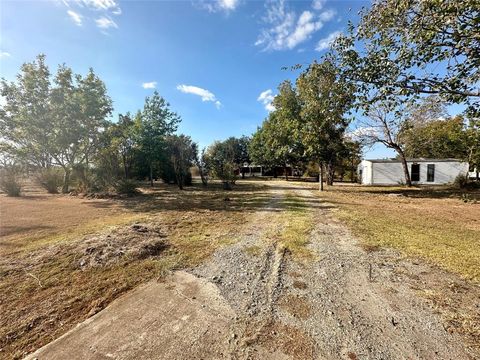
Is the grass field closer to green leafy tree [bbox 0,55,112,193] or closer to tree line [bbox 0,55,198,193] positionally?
tree line [bbox 0,55,198,193]

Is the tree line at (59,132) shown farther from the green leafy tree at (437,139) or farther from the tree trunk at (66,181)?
the green leafy tree at (437,139)

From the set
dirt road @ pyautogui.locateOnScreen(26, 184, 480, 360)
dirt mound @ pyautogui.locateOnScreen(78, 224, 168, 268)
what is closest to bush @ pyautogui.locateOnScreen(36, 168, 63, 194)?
dirt mound @ pyautogui.locateOnScreen(78, 224, 168, 268)

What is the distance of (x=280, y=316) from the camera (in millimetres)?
2658

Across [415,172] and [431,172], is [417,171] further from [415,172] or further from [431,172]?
[431,172]

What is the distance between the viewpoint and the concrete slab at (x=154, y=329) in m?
2.14

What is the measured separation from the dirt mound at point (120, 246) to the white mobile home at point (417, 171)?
26639 millimetres

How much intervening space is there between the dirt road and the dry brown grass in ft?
1.03

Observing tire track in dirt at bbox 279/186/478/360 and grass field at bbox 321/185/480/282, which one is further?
grass field at bbox 321/185/480/282

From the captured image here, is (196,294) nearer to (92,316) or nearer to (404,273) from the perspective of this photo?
(92,316)

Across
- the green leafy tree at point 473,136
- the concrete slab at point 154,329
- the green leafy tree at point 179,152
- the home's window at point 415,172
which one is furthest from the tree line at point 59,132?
the home's window at point 415,172

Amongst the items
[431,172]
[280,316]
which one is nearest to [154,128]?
[280,316]

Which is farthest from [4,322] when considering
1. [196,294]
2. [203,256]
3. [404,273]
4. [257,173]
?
[257,173]

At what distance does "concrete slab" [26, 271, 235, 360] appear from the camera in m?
2.14

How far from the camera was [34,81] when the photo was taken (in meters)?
14.4
